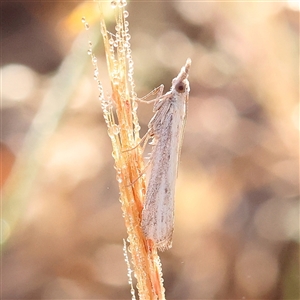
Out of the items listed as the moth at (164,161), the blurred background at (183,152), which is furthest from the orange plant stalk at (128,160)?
the blurred background at (183,152)

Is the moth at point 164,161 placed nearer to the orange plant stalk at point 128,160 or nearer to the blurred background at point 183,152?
the orange plant stalk at point 128,160

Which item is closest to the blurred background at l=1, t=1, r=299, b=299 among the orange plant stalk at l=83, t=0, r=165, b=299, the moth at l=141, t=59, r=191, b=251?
the moth at l=141, t=59, r=191, b=251

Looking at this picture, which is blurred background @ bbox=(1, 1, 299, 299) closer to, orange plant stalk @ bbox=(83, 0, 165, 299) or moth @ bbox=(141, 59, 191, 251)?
moth @ bbox=(141, 59, 191, 251)

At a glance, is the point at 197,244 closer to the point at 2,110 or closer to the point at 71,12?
the point at 2,110

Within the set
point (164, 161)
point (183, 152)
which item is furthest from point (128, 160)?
point (183, 152)

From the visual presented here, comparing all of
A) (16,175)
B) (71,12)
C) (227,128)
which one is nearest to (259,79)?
(227,128)

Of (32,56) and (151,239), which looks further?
(32,56)

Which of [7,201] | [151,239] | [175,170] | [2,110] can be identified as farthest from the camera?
[2,110]
